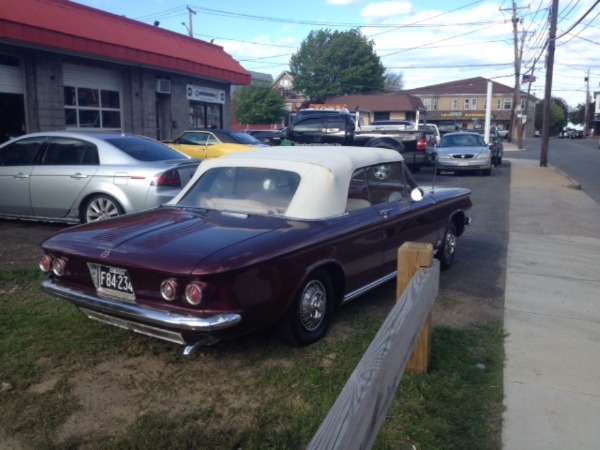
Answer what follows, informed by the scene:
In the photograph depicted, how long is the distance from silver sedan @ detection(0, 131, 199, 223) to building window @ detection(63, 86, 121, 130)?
783 centimetres

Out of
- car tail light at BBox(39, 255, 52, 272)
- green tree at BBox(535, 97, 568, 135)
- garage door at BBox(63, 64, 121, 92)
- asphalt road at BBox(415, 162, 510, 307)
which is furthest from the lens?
green tree at BBox(535, 97, 568, 135)

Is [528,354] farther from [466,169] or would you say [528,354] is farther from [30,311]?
[466,169]

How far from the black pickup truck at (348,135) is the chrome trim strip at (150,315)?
1351 cm

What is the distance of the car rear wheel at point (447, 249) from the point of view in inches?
267

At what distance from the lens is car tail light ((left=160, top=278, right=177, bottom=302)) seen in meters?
3.68

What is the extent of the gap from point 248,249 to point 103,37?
44.9ft

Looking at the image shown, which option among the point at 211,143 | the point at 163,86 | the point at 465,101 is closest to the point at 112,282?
the point at 211,143

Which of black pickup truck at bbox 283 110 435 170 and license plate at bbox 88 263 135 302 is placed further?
black pickup truck at bbox 283 110 435 170

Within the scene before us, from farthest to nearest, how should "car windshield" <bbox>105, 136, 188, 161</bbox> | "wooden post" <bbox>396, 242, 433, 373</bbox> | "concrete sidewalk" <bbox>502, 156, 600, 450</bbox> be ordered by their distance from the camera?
"car windshield" <bbox>105, 136, 188, 161</bbox> < "wooden post" <bbox>396, 242, 433, 373</bbox> < "concrete sidewalk" <bbox>502, 156, 600, 450</bbox>

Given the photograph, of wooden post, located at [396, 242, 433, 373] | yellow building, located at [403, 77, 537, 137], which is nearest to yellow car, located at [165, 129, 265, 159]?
wooden post, located at [396, 242, 433, 373]

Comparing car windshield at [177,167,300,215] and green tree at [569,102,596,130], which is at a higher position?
green tree at [569,102,596,130]

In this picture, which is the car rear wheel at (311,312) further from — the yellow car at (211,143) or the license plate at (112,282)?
the yellow car at (211,143)

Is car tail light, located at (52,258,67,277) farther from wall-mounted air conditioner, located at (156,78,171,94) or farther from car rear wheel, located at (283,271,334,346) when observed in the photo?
wall-mounted air conditioner, located at (156,78,171,94)

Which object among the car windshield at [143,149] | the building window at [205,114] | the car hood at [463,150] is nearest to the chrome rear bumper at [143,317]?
the car windshield at [143,149]
